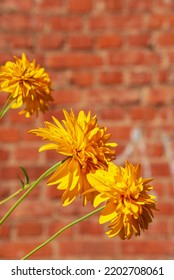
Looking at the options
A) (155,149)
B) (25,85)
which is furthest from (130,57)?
(25,85)

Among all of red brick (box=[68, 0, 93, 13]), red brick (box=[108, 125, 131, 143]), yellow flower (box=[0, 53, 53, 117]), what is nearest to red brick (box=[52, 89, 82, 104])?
red brick (box=[108, 125, 131, 143])

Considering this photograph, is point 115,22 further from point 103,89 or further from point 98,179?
point 98,179

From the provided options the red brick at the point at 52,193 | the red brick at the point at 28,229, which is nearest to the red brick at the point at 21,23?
the red brick at the point at 52,193

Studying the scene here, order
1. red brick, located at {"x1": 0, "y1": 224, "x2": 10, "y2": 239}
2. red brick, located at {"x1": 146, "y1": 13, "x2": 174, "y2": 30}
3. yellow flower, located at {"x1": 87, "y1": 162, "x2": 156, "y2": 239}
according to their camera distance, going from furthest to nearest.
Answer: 1. red brick, located at {"x1": 146, "y1": 13, "x2": 174, "y2": 30}
2. red brick, located at {"x1": 0, "y1": 224, "x2": 10, "y2": 239}
3. yellow flower, located at {"x1": 87, "y1": 162, "x2": 156, "y2": 239}

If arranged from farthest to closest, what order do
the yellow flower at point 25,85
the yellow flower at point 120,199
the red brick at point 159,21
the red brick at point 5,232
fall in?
1. the red brick at point 159,21
2. the red brick at point 5,232
3. the yellow flower at point 25,85
4. the yellow flower at point 120,199

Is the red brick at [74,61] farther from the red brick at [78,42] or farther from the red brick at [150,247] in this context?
the red brick at [150,247]

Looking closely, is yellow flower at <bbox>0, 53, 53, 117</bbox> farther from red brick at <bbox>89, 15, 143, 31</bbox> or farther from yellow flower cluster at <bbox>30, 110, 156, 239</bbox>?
red brick at <bbox>89, 15, 143, 31</bbox>

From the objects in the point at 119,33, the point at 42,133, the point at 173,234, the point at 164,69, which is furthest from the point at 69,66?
the point at 42,133
